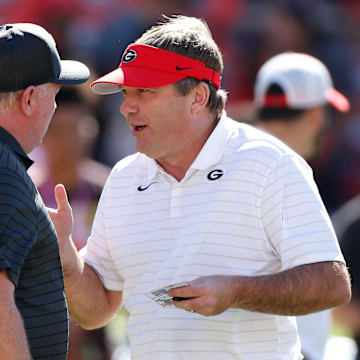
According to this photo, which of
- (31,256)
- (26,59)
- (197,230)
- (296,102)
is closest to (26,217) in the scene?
(31,256)

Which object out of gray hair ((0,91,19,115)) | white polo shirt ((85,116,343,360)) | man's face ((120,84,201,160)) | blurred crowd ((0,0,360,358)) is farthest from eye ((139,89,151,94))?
blurred crowd ((0,0,360,358))

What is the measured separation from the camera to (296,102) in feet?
16.5

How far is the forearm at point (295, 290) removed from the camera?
128 inches

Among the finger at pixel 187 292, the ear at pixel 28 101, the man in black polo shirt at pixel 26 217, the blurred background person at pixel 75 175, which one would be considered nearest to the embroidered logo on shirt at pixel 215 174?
the finger at pixel 187 292

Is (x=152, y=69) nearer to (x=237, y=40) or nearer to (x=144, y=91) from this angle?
(x=144, y=91)

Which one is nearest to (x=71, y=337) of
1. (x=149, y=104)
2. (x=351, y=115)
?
(x=149, y=104)

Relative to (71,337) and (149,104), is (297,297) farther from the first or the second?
(71,337)

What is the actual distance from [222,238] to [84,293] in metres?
0.64

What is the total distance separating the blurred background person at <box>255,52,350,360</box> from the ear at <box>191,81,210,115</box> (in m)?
1.20

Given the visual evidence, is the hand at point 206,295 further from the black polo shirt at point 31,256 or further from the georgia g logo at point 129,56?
the georgia g logo at point 129,56

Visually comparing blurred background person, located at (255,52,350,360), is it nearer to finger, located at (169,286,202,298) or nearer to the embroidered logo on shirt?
the embroidered logo on shirt

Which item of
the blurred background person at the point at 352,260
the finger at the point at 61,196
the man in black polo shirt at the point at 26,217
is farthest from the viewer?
the blurred background person at the point at 352,260

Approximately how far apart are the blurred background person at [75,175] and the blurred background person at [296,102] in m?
1.36

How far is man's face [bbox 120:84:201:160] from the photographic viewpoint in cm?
362
